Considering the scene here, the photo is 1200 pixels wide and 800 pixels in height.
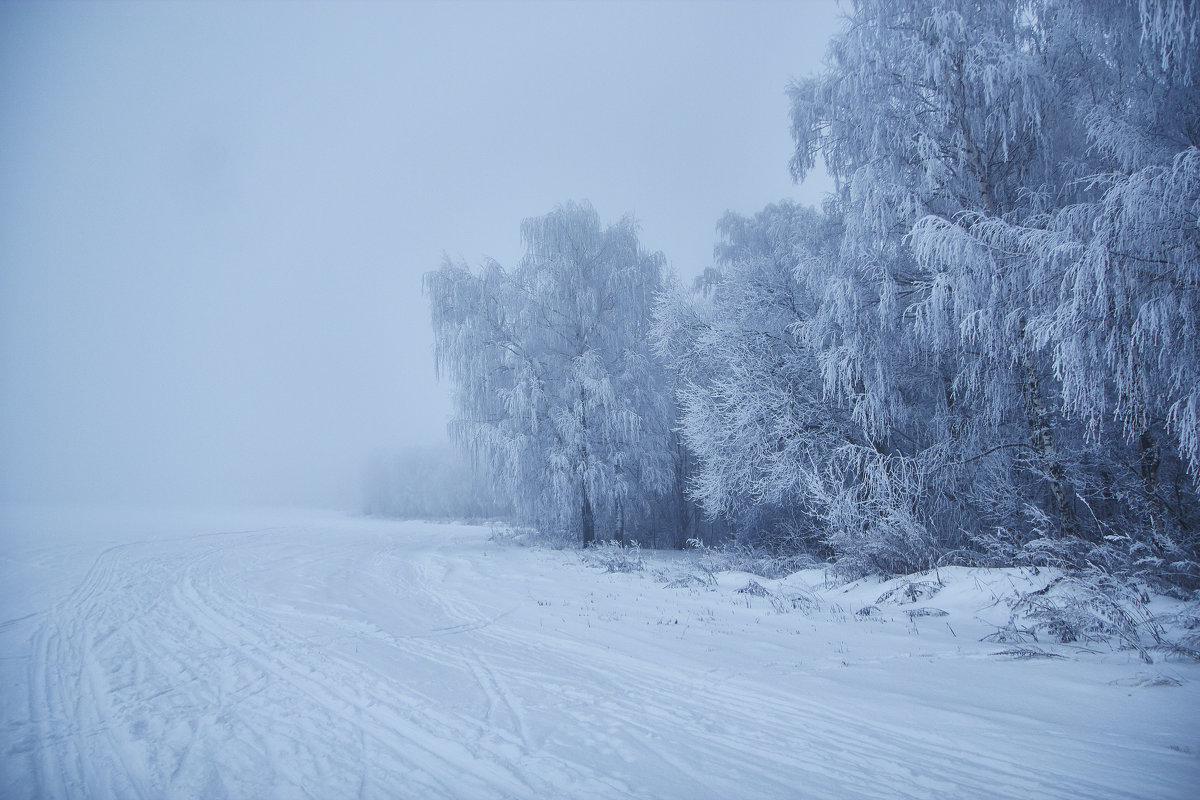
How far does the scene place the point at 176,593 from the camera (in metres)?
6.96

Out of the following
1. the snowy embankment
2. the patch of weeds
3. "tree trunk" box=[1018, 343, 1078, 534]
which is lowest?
the patch of weeds

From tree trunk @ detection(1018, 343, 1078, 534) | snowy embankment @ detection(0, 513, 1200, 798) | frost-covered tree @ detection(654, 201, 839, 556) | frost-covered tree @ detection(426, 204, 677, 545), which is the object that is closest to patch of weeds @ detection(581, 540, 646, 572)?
frost-covered tree @ detection(426, 204, 677, 545)

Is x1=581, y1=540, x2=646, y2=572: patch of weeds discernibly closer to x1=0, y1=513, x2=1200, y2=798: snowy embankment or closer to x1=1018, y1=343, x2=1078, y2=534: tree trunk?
x1=0, y1=513, x2=1200, y2=798: snowy embankment

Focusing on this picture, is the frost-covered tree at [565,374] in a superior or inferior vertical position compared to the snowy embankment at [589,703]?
superior

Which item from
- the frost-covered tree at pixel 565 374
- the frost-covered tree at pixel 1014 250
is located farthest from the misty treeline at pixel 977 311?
the frost-covered tree at pixel 565 374

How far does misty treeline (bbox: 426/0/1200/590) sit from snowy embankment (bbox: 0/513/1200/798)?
1.58m

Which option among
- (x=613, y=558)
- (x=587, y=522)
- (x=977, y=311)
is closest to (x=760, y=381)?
(x=977, y=311)

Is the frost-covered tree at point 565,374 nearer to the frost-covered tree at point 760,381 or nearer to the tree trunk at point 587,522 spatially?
the tree trunk at point 587,522

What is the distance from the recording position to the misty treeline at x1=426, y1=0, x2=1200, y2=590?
491 centimetres

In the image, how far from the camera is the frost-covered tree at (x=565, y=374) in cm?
1313

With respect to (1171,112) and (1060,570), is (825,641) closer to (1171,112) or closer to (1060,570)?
(1060,570)

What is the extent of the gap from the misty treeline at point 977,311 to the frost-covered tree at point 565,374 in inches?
102

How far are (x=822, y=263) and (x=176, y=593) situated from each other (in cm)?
1088

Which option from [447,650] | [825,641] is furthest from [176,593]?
[825,641]
